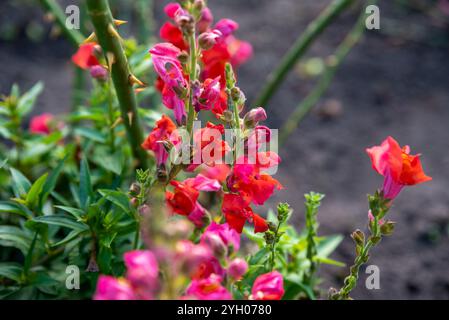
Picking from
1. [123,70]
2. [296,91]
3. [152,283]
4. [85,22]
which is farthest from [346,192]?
[152,283]

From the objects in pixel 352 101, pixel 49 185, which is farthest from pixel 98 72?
pixel 352 101

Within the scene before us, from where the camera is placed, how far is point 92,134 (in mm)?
1668

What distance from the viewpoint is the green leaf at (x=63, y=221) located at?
1235 millimetres

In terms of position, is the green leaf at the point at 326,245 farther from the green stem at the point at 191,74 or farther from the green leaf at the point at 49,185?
the green leaf at the point at 49,185

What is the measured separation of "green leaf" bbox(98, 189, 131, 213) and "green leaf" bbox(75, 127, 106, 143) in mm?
423

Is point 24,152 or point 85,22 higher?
point 85,22

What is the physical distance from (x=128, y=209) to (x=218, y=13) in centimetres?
287

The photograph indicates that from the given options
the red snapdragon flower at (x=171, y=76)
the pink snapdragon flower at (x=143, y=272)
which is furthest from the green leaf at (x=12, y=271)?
the pink snapdragon flower at (x=143, y=272)

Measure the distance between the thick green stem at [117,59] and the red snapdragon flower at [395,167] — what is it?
23.9 inches

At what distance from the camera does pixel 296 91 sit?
11.3 feet

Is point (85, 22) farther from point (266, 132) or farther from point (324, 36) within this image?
point (324, 36)

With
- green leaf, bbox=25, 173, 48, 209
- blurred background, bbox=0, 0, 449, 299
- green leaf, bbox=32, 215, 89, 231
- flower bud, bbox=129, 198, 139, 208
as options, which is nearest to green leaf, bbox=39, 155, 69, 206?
green leaf, bbox=25, 173, 48, 209
